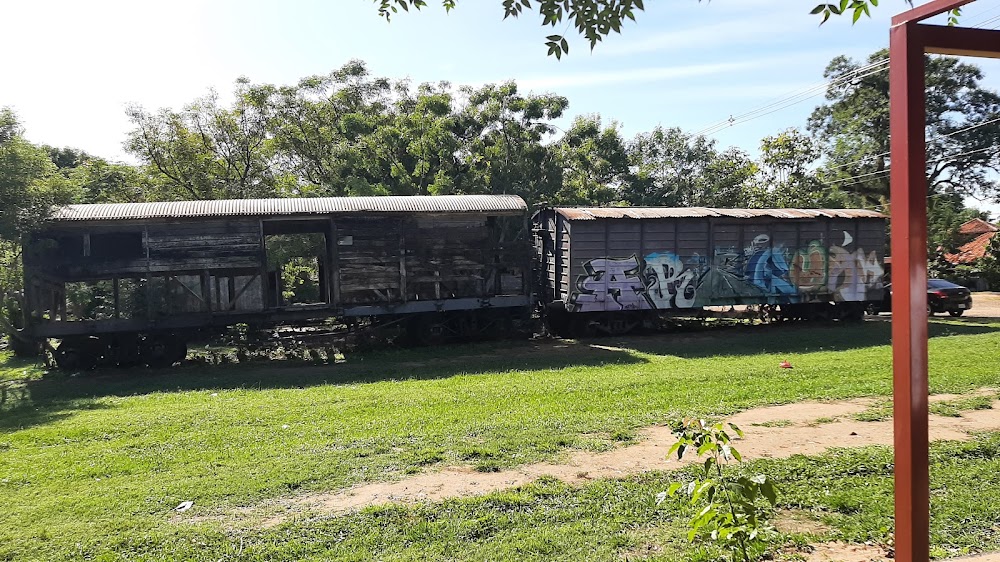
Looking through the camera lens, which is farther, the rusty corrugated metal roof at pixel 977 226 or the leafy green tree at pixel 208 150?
the rusty corrugated metal roof at pixel 977 226

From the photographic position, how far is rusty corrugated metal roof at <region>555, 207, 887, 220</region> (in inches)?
696

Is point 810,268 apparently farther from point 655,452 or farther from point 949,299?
point 655,452

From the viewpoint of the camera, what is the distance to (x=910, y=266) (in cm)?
283

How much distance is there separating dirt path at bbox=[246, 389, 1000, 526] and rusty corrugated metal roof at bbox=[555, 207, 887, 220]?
9007 mm

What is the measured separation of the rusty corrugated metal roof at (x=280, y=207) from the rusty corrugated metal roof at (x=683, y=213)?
164 centimetres

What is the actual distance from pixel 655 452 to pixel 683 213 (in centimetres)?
1247

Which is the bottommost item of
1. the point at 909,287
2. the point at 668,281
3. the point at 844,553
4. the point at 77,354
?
the point at 844,553

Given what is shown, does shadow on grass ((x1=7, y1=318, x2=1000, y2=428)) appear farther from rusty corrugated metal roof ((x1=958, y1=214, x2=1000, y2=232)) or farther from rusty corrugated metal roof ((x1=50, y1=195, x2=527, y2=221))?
rusty corrugated metal roof ((x1=958, y1=214, x2=1000, y2=232))

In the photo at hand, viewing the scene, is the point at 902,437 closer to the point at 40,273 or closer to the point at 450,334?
the point at 450,334

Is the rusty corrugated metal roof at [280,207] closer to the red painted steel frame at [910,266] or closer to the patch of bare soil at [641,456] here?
the patch of bare soil at [641,456]

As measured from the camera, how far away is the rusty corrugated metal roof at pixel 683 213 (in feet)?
58.0

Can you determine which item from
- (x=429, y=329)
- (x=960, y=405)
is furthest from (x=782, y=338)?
(x=429, y=329)

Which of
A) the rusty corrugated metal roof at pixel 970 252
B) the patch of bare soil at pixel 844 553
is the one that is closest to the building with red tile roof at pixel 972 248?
the rusty corrugated metal roof at pixel 970 252

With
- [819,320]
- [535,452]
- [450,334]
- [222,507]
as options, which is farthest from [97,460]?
[819,320]
